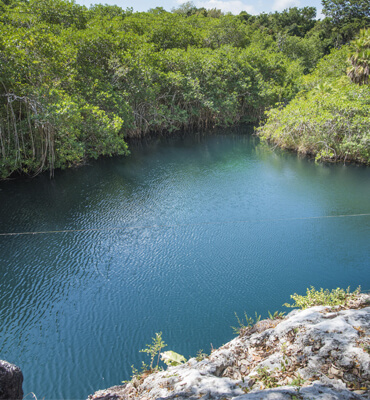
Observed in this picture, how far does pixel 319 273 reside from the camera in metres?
7.84

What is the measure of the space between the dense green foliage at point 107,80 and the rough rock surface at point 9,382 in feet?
36.3

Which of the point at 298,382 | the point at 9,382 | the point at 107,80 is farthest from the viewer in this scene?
the point at 107,80

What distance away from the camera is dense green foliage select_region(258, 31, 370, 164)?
15.0m

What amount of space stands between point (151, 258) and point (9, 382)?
19.7 ft

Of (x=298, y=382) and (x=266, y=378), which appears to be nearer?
(x=298, y=382)

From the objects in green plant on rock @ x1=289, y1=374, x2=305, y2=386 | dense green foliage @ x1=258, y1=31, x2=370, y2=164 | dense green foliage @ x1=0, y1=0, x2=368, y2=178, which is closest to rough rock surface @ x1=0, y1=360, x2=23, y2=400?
green plant on rock @ x1=289, y1=374, x2=305, y2=386

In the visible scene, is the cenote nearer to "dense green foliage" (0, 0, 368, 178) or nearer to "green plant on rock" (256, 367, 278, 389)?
"dense green foliage" (0, 0, 368, 178)

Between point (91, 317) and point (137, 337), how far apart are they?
1.18 metres

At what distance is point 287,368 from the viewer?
3332 millimetres

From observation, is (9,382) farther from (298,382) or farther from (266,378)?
(298,382)

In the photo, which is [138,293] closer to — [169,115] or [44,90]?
Result: [44,90]

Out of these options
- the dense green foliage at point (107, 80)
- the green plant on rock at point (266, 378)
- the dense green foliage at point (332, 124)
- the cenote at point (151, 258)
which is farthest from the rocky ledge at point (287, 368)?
the dense green foliage at point (332, 124)

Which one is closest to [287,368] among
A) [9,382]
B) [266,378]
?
[266,378]

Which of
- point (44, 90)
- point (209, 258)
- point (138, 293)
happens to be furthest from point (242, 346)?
point (44, 90)
